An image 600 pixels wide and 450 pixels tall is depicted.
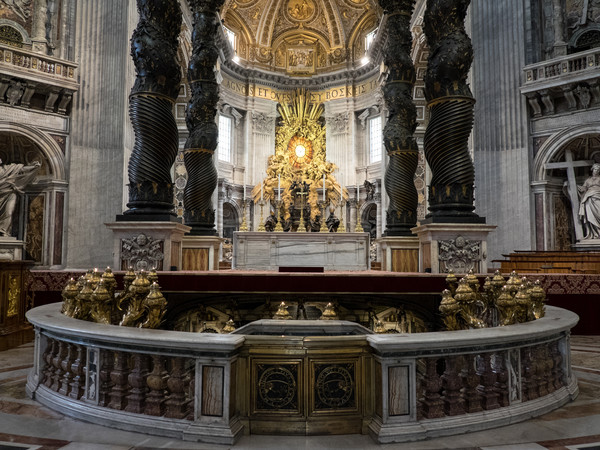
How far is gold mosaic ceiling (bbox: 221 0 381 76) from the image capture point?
25094mm

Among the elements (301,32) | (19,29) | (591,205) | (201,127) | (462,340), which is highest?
(301,32)

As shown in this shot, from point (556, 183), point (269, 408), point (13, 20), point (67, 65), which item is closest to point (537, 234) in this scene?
point (556, 183)

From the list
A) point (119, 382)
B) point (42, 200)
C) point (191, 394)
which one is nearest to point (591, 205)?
point (191, 394)

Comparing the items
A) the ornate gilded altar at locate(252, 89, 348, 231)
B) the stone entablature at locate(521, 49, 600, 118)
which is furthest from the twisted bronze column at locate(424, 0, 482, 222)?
the ornate gilded altar at locate(252, 89, 348, 231)

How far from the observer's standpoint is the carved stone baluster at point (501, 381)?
8.75 ft

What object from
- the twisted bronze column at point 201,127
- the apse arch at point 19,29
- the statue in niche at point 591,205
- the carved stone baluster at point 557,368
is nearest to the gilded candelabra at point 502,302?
the carved stone baluster at point 557,368

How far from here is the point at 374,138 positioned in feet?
78.7

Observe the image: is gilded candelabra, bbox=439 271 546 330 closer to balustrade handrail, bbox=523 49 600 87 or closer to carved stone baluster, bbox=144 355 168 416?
carved stone baluster, bbox=144 355 168 416

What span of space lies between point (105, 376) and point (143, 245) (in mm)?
3750

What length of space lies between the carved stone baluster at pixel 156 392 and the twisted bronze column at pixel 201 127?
6.16 m

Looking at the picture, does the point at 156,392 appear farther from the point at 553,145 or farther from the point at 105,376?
the point at 553,145

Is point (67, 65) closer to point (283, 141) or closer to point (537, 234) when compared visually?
point (537, 234)

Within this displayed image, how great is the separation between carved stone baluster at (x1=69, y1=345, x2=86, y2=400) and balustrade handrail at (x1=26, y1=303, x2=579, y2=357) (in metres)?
0.10

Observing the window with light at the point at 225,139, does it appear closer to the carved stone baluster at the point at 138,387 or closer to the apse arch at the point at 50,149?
the apse arch at the point at 50,149
